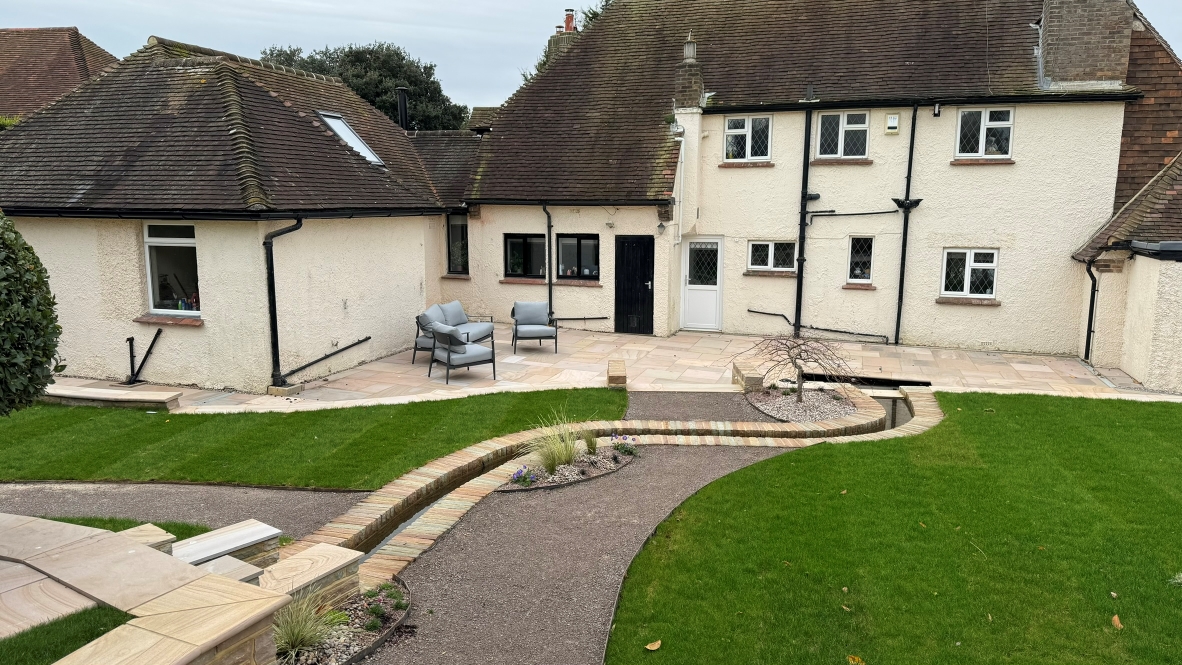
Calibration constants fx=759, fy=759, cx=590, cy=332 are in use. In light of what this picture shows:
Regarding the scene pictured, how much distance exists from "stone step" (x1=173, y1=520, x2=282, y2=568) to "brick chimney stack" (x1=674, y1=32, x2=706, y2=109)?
13.7m

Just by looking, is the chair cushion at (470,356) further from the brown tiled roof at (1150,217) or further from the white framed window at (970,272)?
the brown tiled roof at (1150,217)

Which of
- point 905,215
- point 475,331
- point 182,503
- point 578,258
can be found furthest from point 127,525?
point 905,215

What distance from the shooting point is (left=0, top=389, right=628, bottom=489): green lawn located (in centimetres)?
802

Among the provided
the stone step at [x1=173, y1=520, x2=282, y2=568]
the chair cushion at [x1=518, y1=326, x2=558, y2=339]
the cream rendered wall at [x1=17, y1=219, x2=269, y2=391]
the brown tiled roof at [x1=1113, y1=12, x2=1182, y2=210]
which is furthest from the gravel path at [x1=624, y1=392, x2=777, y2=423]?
the brown tiled roof at [x1=1113, y1=12, x2=1182, y2=210]

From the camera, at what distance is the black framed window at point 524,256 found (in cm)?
1775

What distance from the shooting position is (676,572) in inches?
229

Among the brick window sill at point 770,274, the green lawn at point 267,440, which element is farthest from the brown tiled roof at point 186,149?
the brick window sill at point 770,274

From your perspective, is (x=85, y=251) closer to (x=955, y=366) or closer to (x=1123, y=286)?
(x=955, y=366)

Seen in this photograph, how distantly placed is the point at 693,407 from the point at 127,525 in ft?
22.7

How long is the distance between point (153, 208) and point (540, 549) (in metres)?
8.85

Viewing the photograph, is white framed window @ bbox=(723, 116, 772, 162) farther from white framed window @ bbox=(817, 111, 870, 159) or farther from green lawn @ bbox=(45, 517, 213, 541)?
green lawn @ bbox=(45, 517, 213, 541)

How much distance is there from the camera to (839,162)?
637 inches

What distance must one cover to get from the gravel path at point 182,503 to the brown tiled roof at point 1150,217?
12954 mm

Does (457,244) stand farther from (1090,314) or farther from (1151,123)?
(1151,123)
